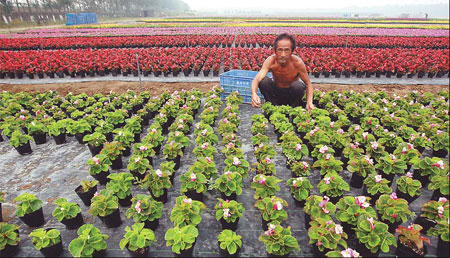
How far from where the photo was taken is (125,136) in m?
5.25

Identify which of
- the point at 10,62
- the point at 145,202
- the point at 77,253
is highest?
the point at 10,62

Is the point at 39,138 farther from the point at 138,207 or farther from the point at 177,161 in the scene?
the point at 138,207

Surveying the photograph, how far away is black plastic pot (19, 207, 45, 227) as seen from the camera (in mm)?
3588

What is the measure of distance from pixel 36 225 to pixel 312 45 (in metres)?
22.5

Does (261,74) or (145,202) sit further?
(261,74)

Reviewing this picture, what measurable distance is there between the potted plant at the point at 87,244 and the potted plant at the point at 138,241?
0.30 metres

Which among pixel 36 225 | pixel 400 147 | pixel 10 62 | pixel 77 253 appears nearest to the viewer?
pixel 77 253

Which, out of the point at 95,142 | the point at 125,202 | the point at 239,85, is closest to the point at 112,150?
the point at 95,142

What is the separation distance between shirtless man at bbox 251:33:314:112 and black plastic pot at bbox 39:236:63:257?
4215 millimetres

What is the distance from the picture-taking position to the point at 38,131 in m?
6.13

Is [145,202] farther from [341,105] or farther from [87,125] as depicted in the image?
[341,105]

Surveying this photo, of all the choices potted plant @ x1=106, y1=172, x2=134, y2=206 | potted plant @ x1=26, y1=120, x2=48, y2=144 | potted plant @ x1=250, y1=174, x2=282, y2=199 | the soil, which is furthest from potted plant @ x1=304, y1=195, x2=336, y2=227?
the soil

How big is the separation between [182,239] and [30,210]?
2.50 metres

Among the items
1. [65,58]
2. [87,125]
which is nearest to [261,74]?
[87,125]
